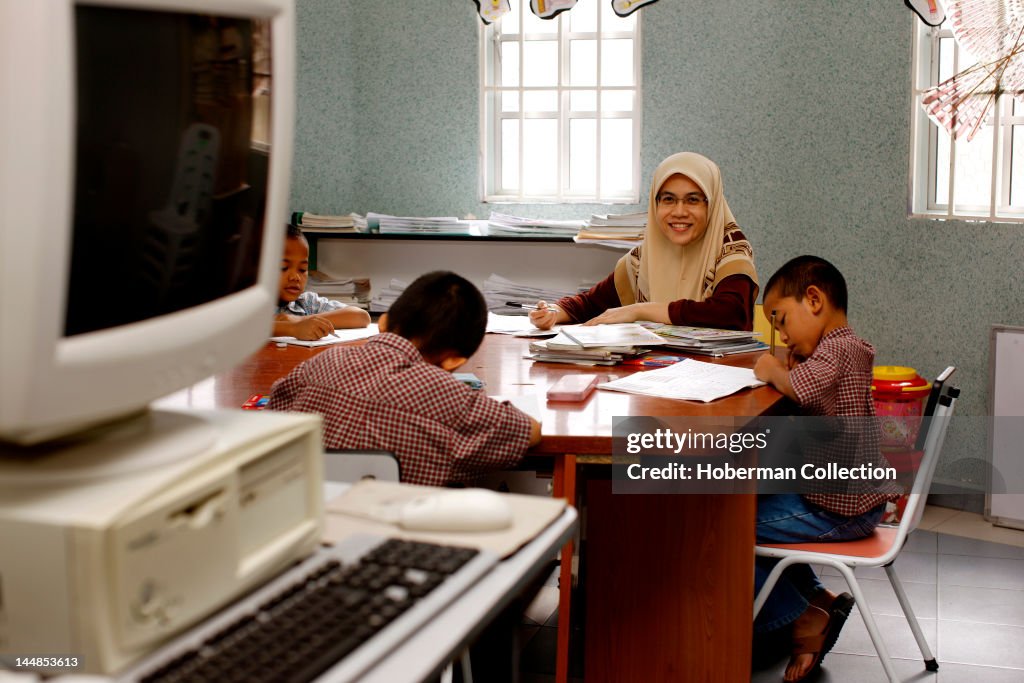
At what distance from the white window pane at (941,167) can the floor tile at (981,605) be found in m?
1.51

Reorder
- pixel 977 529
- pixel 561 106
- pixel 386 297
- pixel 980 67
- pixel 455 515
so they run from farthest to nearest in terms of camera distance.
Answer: pixel 561 106
pixel 386 297
pixel 977 529
pixel 980 67
pixel 455 515

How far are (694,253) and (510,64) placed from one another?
66.5 inches

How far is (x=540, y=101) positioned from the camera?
456 cm

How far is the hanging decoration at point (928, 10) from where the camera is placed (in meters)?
3.66

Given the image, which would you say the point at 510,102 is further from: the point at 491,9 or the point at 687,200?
the point at 687,200

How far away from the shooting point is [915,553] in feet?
10.8

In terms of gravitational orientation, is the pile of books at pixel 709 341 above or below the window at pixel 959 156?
below

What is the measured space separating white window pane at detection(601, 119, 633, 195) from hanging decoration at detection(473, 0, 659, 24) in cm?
48

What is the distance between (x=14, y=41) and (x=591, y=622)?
1.76 m

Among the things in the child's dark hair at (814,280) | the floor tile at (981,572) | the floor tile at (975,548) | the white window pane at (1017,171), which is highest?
the white window pane at (1017,171)

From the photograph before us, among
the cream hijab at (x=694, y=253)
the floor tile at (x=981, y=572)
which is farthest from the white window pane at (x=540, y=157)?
the floor tile at (x=981, y=572)

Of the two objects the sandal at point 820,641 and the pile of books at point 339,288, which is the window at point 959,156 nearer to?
the sandal at point 820,641

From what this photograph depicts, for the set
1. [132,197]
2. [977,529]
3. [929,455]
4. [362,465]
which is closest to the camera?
[132,197]

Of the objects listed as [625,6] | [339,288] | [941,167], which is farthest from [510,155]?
[941,167]
